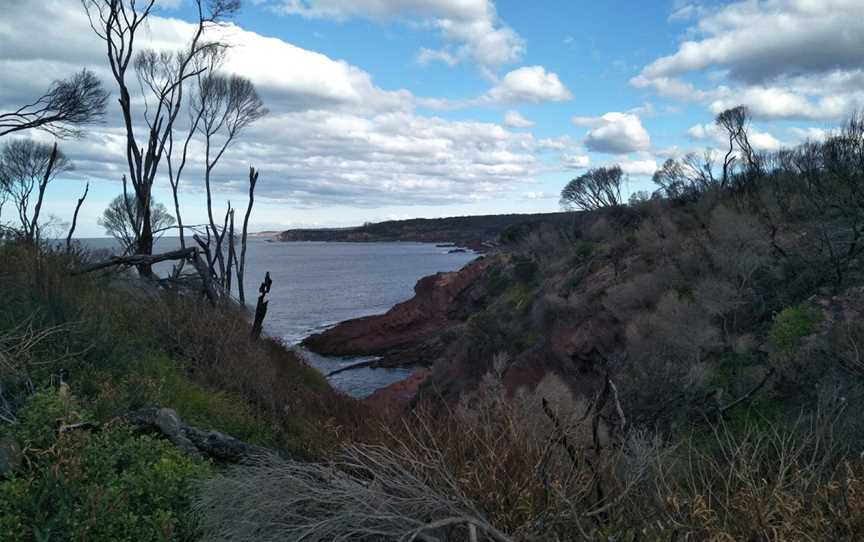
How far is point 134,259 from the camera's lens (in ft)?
39.2

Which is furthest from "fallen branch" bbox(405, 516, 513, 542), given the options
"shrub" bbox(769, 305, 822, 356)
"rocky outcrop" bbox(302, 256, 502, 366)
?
"rocky outcrop" bbox(302, 256, 502, 366)

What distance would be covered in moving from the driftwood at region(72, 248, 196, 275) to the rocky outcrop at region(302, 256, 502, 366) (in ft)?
86.1

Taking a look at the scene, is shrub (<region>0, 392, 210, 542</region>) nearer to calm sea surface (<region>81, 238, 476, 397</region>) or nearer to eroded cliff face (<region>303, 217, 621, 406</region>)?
eroded cliff face (<region>303, 217, 621, 406</region>)

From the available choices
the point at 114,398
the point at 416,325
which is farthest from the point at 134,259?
the point at 416,325

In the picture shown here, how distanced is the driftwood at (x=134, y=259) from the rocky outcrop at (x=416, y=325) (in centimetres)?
2624

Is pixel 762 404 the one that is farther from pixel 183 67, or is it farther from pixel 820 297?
pixel 183 67

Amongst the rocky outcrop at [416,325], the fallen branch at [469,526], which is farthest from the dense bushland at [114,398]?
the rocky outcrop at [416,325]

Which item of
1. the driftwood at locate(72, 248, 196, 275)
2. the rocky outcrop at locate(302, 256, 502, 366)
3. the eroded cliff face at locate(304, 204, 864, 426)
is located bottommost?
the rocky outcrop at locate(302, 256, 502, 366)

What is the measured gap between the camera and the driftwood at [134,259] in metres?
10.6

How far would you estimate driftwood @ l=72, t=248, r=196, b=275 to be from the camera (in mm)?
10580

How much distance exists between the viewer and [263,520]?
408cm

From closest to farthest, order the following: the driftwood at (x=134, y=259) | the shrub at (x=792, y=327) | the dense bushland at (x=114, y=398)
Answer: the dense bushland at (x=114, y=398) → the driftwood at (x=134, y=259) → the shrub at (x=792, y=327)

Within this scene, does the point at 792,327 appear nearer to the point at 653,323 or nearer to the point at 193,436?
the point at 653,323

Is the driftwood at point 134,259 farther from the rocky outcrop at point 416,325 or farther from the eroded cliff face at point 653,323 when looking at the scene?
the rocky outcrop at point 416,325
